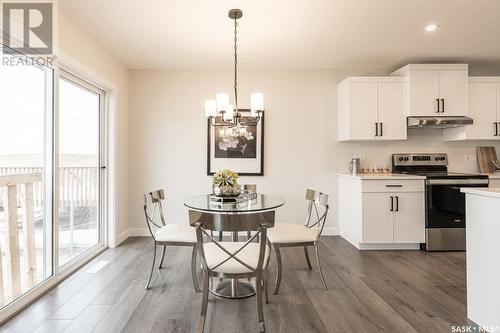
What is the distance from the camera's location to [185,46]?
325 centimetres

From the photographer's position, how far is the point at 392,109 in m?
3.69

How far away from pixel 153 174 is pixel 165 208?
548 millimetres

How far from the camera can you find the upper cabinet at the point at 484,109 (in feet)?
12.1

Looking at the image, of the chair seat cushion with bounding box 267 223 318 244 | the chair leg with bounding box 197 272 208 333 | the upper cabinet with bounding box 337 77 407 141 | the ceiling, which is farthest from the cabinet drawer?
the chair leg with bounding box 197 272 208 333

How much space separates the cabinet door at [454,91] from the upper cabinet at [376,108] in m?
0.50

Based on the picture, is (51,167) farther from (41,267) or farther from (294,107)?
(294,107)

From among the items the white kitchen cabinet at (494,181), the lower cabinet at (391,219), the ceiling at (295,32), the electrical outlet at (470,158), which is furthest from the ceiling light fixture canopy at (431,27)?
the electrical outlet at (470,158)

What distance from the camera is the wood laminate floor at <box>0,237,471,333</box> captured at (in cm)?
185

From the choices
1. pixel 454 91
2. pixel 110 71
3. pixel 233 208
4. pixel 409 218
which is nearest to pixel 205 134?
pixel 110 71

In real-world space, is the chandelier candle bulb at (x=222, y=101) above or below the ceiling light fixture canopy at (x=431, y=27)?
below

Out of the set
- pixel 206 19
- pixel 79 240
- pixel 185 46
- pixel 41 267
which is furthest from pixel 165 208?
pixel 206 19

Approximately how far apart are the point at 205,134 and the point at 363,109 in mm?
2299

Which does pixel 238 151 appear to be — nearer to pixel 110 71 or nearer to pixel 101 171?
pixel 101 171

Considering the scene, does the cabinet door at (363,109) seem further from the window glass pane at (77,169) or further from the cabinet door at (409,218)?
the window glass pane at (77,169)
